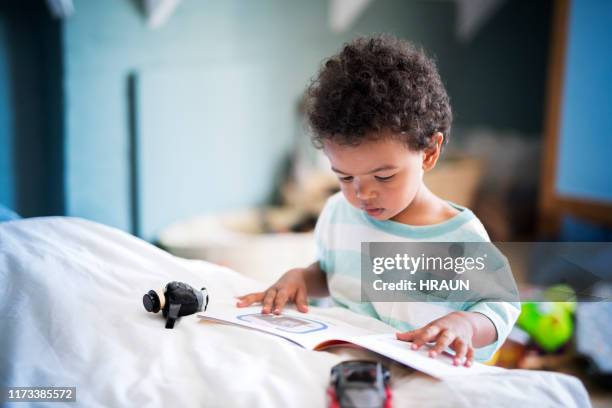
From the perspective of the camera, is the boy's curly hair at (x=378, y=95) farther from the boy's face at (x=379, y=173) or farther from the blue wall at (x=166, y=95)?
the blue wall at (x=166, y=95)

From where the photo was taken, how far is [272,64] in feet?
6.82

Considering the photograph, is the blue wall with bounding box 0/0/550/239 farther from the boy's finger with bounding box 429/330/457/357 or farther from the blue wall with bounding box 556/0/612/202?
the boy's finger with bounding box 429/330/457/357

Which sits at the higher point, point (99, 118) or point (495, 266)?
point (99, 118)

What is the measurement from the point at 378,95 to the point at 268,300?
252mm

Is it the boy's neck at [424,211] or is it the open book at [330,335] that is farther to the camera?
the boy's neck at [424,211]

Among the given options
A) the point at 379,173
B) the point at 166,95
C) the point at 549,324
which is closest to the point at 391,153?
the point at 379,173

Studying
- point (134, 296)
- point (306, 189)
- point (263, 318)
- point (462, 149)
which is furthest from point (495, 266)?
point (462, 149)

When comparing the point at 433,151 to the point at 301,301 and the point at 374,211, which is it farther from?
the point at 301,301

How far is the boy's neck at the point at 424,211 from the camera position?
765 millimetres

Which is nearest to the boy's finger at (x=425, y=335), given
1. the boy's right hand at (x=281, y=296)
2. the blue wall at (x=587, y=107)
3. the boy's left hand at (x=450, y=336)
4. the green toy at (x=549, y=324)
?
the boy's left hand at (x=450, y=336)

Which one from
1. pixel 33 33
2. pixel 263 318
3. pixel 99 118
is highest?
pixel 33 33

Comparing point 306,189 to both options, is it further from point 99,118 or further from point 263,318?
point 263,318

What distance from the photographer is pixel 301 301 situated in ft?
2.45

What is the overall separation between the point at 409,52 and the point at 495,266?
251mm
